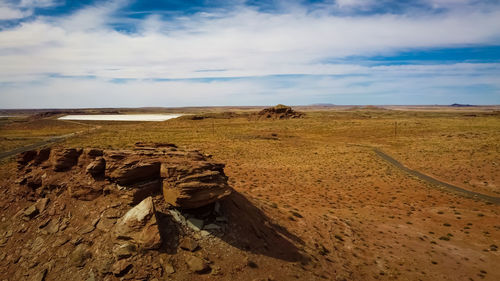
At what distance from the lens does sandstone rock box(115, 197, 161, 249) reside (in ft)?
33.4

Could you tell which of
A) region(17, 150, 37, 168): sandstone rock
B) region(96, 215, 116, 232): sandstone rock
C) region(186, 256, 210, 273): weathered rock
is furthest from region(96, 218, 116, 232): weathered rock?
region(17, 150, 37, 168): sandstone rock

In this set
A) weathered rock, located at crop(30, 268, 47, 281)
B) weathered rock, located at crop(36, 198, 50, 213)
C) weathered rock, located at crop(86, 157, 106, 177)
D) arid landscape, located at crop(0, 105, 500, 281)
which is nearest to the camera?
weathered rock, located at crop(30, 268, 47, 281)

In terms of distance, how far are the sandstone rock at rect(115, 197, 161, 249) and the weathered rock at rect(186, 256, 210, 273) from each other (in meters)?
1.40

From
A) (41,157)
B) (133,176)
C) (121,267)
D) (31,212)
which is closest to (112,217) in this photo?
(133,176)

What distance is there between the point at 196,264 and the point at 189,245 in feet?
2.81

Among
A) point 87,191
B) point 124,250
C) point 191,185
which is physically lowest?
point 124,250

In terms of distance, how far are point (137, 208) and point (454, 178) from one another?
36.9 m

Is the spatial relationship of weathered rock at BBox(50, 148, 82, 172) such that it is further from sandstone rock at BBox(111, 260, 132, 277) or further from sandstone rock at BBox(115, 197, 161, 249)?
sandstone rock at BBox(111, 260, 132, 277)

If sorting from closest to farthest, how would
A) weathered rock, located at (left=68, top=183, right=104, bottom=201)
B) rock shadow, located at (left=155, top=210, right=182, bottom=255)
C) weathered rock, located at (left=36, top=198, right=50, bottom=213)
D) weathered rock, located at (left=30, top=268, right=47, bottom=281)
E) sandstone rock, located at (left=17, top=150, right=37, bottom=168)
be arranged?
1. weathered rock, located at (left=30, top=268, right=47, bottom=281)
2. rock shadow, located at (left=155, top=210, right=182, bottom=255)
3. weathered rock, located at (left=68, top=183, right=104, bottom=201)
4. weathered rock, located at (left=36, top=198, right=50, bottom=213)
5. sandstone rock, located at (left=17, top=150, right=37, bottom=168)

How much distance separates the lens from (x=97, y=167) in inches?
512

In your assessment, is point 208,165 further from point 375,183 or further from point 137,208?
point 375,183

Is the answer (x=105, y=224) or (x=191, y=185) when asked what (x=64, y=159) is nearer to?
(x=105, y=224)

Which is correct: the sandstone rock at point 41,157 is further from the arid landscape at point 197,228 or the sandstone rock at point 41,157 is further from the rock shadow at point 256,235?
the rock shadow at point 256,235

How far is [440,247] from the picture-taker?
16.2 metres
